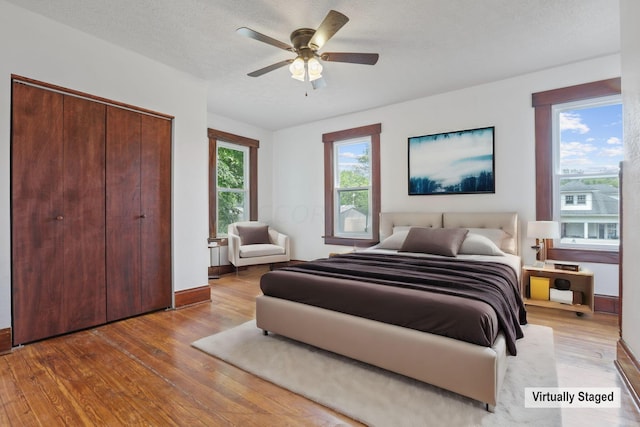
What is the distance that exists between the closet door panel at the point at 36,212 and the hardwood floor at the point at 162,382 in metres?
0.27

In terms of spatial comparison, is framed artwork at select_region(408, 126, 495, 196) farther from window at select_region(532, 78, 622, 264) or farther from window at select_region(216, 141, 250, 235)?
window at select_region(216, 141, 250, 235)

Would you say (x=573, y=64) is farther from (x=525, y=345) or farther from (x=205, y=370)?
(x=205, y=370)

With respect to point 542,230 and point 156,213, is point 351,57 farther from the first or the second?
point 542,230

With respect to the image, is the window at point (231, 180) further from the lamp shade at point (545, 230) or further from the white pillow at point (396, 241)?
the lamp shade at point (545, 230)

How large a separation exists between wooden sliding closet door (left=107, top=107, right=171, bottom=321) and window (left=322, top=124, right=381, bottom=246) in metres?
2.62

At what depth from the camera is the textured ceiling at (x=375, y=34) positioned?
2309mm

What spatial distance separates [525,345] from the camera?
2.30 m

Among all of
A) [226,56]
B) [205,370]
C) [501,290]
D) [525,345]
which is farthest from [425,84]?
[205,370]

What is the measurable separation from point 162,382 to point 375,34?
3.15 metres

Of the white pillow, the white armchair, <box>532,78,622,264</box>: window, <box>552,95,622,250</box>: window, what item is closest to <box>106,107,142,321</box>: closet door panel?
the white armchair

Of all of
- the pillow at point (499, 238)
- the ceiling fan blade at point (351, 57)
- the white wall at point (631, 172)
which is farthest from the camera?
the pillow at point (499, 238)

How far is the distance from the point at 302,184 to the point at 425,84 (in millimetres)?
2676

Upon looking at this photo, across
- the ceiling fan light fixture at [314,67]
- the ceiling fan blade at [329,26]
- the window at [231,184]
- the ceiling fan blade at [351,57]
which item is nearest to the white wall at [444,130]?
the window at [231,184]

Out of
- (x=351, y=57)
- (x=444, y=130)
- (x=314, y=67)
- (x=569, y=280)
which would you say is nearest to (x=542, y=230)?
(x=569, y=280)
